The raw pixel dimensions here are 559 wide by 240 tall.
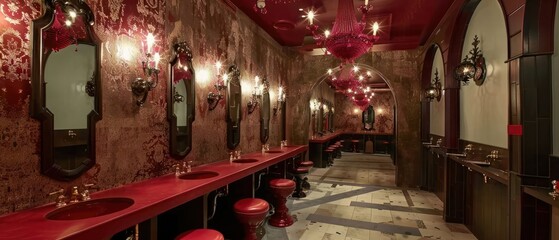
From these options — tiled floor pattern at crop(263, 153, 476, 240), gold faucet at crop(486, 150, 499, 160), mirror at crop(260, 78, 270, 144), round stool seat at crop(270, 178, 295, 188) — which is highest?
mirror at crop(260, 78, 270, 144)

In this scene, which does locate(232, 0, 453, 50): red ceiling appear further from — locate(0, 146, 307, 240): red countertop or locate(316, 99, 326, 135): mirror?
locate(316, 99, 326, 135): mirror

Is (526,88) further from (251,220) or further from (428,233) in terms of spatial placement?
(251,220)

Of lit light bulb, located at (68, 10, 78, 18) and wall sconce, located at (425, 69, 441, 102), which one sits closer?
lit light bulb, located at (68, 10, 78, 18)

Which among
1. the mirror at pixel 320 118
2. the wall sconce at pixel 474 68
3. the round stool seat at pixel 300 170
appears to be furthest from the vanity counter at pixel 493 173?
the mirror at pixel 320 118

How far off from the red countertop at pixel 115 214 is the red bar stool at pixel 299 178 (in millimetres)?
3008

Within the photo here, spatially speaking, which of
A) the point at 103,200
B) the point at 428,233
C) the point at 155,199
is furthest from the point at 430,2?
the point at 103,200

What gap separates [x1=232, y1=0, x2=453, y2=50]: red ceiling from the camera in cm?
446

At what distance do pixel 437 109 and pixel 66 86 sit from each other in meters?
6.30

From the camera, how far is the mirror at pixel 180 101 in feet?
10.0

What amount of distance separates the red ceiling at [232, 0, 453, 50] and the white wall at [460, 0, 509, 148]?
834 mm

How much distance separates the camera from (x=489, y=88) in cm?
348

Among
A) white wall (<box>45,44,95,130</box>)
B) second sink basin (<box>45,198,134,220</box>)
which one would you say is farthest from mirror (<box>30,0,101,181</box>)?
second sink basin (<box>45,198,134,220</box>)

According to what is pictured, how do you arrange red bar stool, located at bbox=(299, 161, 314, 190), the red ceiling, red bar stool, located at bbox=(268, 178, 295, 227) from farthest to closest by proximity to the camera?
red bar stool, located at bbox=(299, 161, 314, 190) → the red ceiling → red bar stool, located at bbox=(268, 178, 295, 227)

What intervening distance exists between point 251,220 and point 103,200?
1.52 meters
